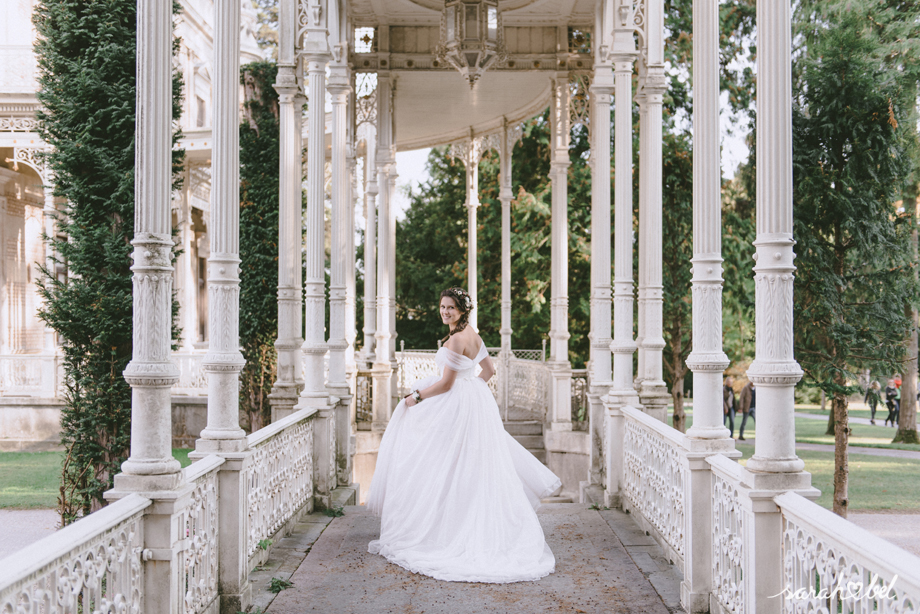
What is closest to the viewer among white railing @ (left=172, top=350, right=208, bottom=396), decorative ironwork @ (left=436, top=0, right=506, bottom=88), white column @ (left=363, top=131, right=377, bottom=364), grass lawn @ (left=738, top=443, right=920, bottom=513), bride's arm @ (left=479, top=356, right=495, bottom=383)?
bride's arm @ (left=479, top=356, right=495, bottom=383)

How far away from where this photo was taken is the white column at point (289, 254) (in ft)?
26.8

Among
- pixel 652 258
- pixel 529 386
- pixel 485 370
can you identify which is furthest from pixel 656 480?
pixel 529 386

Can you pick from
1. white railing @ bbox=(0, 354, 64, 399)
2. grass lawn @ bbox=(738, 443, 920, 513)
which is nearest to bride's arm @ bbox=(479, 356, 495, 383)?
grass lawn @ bbox=(738, 443, 920, 513)

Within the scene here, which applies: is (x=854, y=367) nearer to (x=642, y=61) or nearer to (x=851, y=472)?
(x=851, y=472)

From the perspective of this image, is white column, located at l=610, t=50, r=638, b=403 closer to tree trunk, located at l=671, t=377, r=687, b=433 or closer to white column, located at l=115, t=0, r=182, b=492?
white column, located at l=115, t=0, r=182, b=492

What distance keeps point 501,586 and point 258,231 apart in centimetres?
918

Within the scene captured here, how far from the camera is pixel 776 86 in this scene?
3.83 meters

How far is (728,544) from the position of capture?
4.37 metres

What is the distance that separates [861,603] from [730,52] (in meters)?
16.1

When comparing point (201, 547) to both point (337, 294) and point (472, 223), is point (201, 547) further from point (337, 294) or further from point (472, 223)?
point (472, 223)

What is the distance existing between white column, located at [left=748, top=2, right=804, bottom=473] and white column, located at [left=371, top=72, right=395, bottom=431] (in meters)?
9.69

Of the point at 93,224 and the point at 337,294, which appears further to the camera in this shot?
the point at 337,294

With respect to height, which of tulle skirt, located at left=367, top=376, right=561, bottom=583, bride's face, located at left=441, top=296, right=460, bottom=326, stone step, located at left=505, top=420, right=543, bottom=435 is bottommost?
stone step, located at left=505, top=420, right=543, bottom=435

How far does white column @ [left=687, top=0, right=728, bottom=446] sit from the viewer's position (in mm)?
5215
